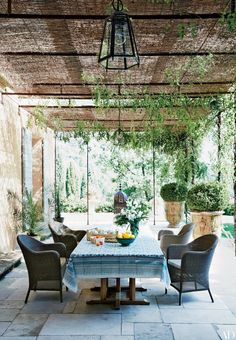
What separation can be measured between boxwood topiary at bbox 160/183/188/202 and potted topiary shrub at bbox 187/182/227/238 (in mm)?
2954

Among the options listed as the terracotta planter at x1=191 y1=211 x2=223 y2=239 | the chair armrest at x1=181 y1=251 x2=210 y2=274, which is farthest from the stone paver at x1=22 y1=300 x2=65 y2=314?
the terracotta planter at x1=191 y1=211 x2=223 y2=239

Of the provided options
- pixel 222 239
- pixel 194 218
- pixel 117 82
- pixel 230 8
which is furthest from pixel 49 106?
pixel 230 8

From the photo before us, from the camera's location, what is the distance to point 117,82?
282 inches

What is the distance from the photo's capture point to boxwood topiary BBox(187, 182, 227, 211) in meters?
9.48

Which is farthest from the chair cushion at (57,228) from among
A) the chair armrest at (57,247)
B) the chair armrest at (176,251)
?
the chair armrest at (176,251)

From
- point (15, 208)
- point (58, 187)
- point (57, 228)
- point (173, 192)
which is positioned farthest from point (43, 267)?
point (58, 187)

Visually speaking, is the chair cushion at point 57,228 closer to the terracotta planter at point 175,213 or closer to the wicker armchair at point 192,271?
the wicker armchair at point 192,271

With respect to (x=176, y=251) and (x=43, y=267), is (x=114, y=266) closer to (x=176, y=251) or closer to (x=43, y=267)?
(x=43, y=267)

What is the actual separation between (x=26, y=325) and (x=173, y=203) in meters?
8.95

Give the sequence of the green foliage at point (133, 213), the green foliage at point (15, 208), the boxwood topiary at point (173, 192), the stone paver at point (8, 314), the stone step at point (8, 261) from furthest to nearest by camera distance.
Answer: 1. the boxwood topiary at point (173, 192)
2. the green foliage at point (15, 208)
3. the stone step at point (8, 261)
4. the green foliage at point (133, 213)
5. the stone paver at point (8, 314)

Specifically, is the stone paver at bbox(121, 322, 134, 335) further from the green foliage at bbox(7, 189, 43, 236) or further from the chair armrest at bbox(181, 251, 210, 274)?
the green foliage at bbox(7, 189, 43, 236)

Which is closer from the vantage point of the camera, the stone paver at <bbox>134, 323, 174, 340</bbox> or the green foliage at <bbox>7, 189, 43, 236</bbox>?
the stone paver at <bbox>134, 323, 174, 340</bbox>

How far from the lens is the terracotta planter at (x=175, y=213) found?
42.6ft

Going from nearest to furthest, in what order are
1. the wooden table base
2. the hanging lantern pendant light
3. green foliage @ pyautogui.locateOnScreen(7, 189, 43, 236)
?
the hanging lantern pendant light → the wooden table base → green foliage @ pyautogui.locateOnScreen(7, 189, 43, 236)
